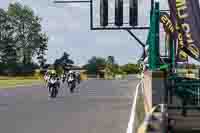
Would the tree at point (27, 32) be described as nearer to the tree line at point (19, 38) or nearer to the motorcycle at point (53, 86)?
the tree line at point (19, 38)

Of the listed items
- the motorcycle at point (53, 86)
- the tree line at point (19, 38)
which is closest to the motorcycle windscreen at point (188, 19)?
the motorcycle at point (53, 86)

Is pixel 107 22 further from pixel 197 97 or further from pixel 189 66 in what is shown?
pixel 197 97

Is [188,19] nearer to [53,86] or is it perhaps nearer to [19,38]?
[53,86]

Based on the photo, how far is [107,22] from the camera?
35625mm

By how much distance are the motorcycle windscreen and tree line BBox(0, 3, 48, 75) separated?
127 m

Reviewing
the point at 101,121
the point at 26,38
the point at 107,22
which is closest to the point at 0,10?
the point at 26,38

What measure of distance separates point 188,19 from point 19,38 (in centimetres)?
13196

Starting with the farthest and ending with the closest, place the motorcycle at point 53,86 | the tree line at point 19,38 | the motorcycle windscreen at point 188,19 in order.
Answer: the tree line at point 19,38 → the motorcycle at point 53,86 → the motorcycle windscreen at point 188,19

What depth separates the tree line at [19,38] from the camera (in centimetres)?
14138

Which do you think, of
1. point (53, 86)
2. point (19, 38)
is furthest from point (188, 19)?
point (19, 38)

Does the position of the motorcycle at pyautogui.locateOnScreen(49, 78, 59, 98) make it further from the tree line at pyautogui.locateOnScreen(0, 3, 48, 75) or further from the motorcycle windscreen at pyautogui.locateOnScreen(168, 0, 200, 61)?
the tree line at pyautogui.locateOnScreen(0, 3, 48, 75)

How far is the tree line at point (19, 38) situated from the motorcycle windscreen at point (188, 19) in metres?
127

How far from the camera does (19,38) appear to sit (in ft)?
471

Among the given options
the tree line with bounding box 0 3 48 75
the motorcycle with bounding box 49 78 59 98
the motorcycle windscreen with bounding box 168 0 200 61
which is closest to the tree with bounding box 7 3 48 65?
the tree line with bounding box 0 3 48 75
